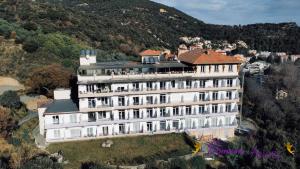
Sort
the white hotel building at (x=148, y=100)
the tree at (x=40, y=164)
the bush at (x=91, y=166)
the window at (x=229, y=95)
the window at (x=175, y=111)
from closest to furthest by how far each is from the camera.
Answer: the tree at (x=40, y=164), the bush at (x=91, y=166), the white hotel building at (x=148, y=100), the window at (x=175, y=111), the window at (x=229, y=95)

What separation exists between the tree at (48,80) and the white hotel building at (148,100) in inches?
291

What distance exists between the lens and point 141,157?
4219 centimetres

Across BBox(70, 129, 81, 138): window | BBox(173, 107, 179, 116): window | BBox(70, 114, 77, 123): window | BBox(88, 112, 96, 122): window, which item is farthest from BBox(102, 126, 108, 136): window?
BBox(173, 107, 179, 116): window

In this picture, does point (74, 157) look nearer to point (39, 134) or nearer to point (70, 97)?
point (39, 134)

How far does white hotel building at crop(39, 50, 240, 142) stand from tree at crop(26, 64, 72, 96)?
7386 millimetres

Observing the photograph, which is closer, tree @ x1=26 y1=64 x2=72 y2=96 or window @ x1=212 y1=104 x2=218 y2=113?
window @ x1=212 y1=104 x2=218 y2=113

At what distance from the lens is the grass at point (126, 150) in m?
41.6

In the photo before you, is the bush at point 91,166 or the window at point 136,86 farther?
the window at point 136,86

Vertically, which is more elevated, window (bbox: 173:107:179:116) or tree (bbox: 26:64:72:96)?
tree (bbox: 26:64:72:96)

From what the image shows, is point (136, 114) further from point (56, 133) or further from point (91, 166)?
point (91, 166)

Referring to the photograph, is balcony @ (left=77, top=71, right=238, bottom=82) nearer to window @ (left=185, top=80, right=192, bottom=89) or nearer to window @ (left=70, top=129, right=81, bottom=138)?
window @ (left=185, top=80, right=192, bottom=89)

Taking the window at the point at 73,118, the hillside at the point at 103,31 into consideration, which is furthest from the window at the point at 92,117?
the hillside at the point at 103,31

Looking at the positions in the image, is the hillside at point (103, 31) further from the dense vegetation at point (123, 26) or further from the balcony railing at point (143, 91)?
the balcony railing at point (143, 91)

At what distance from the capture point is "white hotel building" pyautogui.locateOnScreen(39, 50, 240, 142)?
47188 mm
